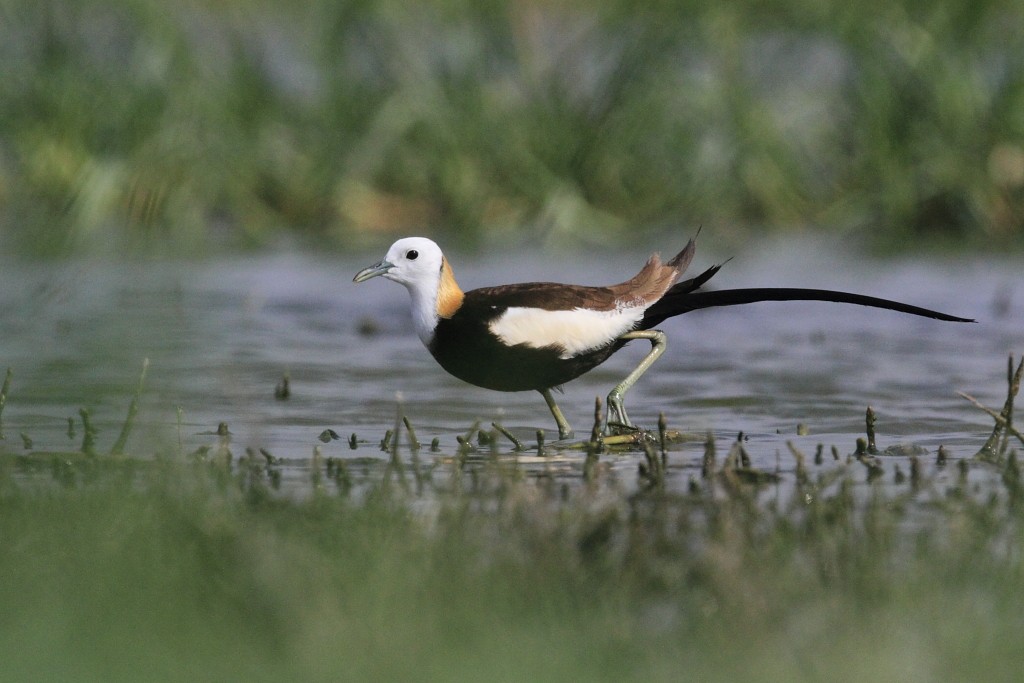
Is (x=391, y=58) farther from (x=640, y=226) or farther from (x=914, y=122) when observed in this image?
(x=914, y=122)

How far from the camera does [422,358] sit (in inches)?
326

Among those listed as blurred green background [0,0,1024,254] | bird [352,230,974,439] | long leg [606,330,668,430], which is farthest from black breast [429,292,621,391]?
blurred green background [0,0,1024,254]

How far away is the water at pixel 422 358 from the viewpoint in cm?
633

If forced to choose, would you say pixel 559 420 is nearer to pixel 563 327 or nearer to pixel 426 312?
pixel 563 327

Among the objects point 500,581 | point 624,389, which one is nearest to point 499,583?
point 500,581

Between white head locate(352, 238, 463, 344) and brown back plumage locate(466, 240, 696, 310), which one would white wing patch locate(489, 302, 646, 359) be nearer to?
brown back plumage locate(466, 240, 696, 310)

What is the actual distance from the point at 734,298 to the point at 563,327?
0.63 m

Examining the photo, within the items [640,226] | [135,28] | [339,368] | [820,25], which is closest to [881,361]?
[339,368]

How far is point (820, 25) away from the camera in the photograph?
12359 millimetres

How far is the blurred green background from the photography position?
460 inches

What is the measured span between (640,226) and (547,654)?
880 centimetres

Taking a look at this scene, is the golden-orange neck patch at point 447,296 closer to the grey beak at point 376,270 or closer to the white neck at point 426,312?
the white neck at point 426,312

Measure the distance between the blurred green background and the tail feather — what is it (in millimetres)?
5418

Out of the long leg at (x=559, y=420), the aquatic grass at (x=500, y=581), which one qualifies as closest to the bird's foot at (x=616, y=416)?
the long leg at (x=559, y=420)
